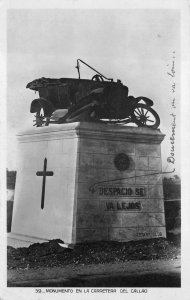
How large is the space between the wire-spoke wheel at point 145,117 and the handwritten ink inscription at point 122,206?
104 centimetres

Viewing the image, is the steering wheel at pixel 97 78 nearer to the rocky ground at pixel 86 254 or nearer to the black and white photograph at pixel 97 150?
the black and white photograph at pixel 97 150

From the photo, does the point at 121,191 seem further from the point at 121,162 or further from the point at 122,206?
the point at 121,162

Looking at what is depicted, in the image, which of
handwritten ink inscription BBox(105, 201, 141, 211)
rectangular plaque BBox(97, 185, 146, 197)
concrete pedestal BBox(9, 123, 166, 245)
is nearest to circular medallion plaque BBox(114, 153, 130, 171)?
concrete pedestal BBox(9, 123, 166, 245)

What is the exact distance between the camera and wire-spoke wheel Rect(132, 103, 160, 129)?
390 inches

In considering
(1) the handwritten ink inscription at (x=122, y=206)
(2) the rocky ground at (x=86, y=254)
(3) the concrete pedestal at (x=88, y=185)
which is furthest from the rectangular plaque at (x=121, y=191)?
(2) the rocky ground at (x=86, y=254)

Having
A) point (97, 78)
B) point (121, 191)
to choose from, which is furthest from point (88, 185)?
point (97, 78)

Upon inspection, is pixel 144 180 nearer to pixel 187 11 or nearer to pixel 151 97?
pixel 151 97

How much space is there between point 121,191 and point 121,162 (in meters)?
0.39

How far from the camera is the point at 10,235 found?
33.3 ft

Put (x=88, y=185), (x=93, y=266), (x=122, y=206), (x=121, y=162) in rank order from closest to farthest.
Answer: (x=93, y=266) < (x=88, y=185) < (x=122, y=206) < (x=121, y=162)

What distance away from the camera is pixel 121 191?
31.9 feet

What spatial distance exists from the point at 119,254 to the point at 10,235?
153 cm

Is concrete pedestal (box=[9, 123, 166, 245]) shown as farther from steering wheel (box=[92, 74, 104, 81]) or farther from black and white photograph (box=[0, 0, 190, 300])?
steering wheel (box=[92, 74, 104, 81])

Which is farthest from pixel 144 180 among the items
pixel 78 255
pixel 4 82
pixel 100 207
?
pixel 4 82
